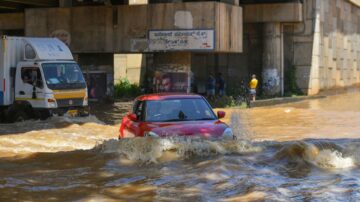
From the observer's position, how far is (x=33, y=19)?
103 feet

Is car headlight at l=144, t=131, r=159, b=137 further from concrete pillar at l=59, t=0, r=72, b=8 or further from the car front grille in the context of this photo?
concrete pillar at l=59, t=0, r=72, b=8

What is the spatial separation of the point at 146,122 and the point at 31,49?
10.5m

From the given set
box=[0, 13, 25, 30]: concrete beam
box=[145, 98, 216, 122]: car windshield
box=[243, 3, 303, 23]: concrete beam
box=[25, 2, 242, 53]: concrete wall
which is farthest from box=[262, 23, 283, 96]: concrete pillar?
box=[145, 98, 216, 122]: car windshield

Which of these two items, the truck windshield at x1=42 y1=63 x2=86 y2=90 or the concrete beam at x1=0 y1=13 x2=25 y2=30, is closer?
the truck windshield at x1=42 y1=63 x2=86 y2=90

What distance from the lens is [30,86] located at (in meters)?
20.8

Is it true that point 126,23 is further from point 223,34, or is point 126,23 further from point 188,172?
point 188,172

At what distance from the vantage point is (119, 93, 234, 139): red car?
1134 centimetres

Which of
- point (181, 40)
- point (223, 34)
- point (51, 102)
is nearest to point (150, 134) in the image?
point (51, 102)

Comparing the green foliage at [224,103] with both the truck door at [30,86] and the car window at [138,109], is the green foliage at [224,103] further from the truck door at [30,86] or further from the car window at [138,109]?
the car window at [138,109]

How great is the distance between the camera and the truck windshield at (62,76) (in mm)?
20703

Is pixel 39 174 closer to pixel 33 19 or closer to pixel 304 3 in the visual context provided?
pixel 33 19

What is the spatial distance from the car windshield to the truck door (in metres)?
9.02

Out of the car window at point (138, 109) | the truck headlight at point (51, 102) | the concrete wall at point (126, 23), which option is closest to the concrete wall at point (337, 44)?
the concrete wall at point (126, 23)

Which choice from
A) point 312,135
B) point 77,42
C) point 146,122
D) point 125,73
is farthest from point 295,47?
Answer: point 146,122
